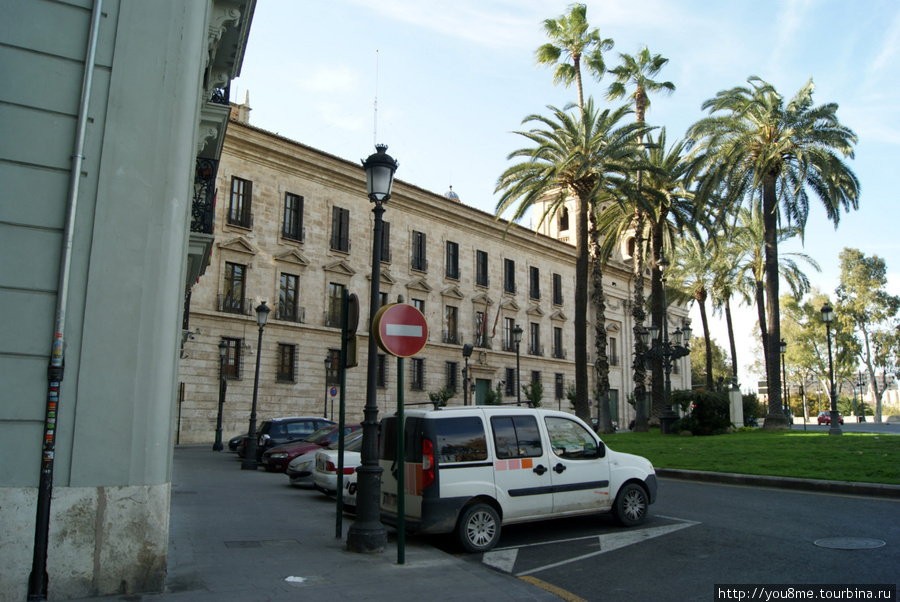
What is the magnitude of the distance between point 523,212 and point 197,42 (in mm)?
23517

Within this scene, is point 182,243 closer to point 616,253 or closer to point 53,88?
point 53,88

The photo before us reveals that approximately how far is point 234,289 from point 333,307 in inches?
223

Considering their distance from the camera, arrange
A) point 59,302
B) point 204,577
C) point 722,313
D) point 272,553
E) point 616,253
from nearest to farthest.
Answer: point 59,302, point 204,577, point 272,553, point 722,313, point 616,253

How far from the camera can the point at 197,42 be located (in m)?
6.60

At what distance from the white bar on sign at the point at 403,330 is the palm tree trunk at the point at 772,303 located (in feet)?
75.3

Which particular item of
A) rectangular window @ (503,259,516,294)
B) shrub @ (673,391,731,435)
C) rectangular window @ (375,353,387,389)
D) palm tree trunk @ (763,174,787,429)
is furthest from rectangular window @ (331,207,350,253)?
palm tree trunk @ (763,174,787,429)

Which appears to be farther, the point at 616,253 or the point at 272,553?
the point at 616,253

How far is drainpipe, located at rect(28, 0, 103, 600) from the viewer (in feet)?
17.0

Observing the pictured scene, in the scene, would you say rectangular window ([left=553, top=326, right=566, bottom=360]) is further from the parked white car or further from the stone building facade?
the parked white car

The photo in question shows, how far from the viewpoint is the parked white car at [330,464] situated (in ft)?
40.1

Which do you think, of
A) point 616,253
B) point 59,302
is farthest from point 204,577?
point 616,253

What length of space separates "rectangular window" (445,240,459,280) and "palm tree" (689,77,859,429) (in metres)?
18.7

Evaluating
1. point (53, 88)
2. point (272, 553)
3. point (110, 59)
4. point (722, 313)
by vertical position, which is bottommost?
point (272, 553)

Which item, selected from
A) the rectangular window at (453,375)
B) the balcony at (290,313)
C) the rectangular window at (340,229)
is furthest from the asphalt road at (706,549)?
the rectangular window at (453,375)
